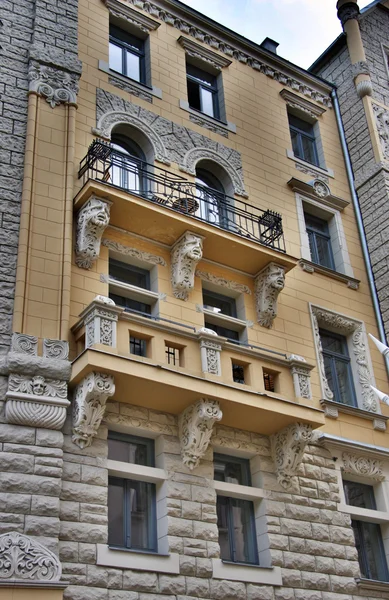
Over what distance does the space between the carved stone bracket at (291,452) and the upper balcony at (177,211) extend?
433cm

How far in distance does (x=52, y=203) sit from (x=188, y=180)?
15.2 feet

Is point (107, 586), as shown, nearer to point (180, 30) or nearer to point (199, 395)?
point (199, 395)

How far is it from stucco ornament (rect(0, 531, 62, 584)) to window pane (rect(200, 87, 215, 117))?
1364 cm

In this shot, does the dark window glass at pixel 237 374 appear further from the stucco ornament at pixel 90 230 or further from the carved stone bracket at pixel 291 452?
the stucco ornament at pixel 90 230

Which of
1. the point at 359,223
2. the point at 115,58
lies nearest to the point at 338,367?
the point at 359,223

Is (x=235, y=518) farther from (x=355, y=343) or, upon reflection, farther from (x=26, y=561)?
(x=355, y=343)

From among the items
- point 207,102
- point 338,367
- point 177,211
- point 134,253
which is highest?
point 207,102

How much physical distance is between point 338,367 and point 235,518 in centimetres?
600

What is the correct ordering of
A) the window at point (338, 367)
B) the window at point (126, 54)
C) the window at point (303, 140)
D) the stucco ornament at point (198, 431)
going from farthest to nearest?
1. the window at point (303, 140)
2. the window at point (126, 54)
3. the window at point (338, 367)
4. the stucco ornament at point (198, 431)

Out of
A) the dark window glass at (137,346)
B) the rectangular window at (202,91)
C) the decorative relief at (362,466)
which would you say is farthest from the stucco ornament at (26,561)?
the rectangular window at (202,91)

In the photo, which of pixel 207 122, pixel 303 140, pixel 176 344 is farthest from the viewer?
pixel 303 140

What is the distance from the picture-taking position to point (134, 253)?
59.9ft

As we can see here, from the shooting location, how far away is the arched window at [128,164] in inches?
752

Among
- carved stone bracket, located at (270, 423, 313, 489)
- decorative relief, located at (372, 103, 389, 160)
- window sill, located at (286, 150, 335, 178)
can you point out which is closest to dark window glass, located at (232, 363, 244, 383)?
carved stone bracket, located at (270, 423, 313, 489)
